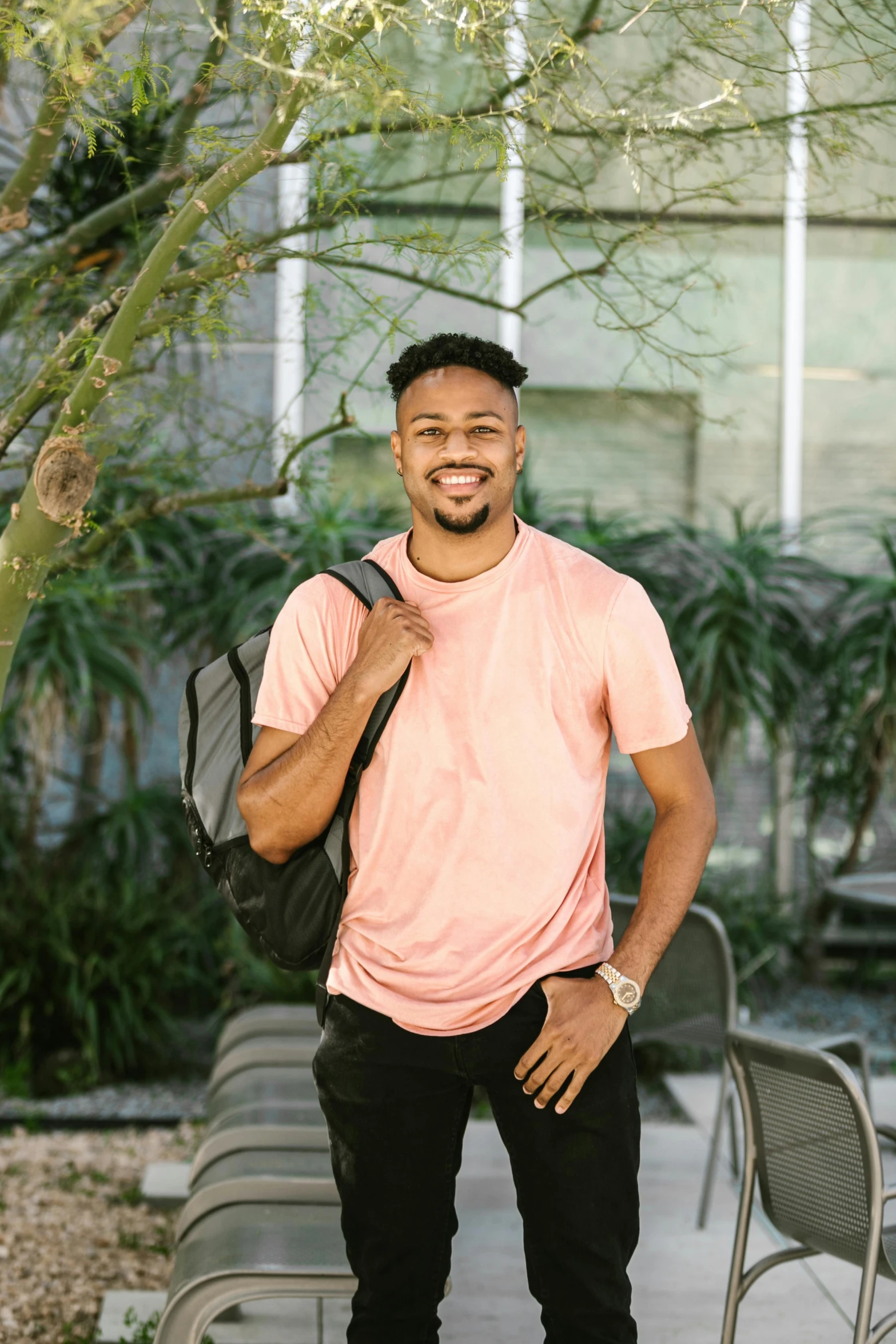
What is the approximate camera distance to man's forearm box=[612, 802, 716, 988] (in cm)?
209

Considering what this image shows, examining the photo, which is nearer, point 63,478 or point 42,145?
point 63,478

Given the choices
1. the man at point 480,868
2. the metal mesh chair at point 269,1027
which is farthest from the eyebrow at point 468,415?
the metal mesh chair at point 269,1027

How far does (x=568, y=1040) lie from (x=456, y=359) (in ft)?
3.50

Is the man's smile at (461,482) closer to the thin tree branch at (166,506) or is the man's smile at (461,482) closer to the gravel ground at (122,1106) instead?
the thin tree branch at (166,506)

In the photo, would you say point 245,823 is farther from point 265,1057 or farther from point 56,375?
point 265,1057

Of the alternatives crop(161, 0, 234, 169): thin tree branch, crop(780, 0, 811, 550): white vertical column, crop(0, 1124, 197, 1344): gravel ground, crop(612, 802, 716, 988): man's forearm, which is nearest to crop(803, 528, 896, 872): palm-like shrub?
crop(780, 0, 811, 550): white vertical column

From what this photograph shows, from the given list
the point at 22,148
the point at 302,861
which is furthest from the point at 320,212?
the point at 22,148

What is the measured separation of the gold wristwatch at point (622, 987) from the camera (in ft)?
6.65

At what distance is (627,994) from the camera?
2033 millimetres

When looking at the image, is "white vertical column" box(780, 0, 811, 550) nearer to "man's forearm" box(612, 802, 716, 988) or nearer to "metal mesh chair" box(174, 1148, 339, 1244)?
"metal mesh chair" box(174, 1148, 339, 1244)

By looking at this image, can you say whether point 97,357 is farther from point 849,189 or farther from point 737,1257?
point 849,189

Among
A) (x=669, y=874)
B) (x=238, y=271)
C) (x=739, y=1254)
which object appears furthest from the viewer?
(x=739, y=1254)

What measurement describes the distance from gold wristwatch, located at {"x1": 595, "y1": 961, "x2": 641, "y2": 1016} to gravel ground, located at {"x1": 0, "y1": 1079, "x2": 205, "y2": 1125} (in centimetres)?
334

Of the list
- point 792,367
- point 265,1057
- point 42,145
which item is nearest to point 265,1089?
point 265,1057
